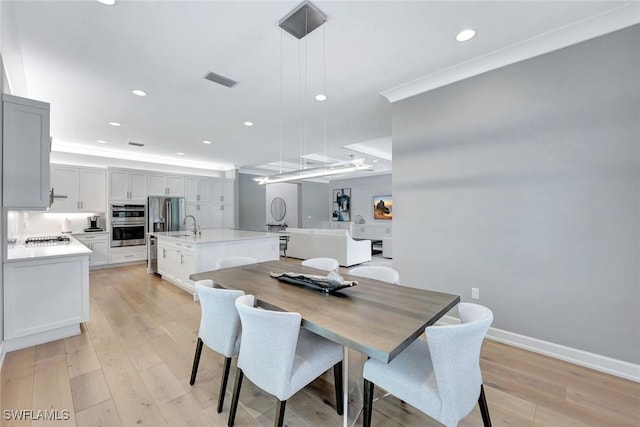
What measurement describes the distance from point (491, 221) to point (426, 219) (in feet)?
2.09

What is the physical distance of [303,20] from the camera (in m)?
2.01

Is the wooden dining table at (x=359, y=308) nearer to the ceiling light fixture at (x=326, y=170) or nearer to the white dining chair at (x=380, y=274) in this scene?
the white dining chair at (x=380, y=274)

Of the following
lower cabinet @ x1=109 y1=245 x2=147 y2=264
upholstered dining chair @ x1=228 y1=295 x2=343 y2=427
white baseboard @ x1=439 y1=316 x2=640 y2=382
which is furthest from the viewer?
lower cabinet @ x1=109 y1=245 x2=147 y2=264

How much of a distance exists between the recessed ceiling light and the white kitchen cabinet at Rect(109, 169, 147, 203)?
685cm

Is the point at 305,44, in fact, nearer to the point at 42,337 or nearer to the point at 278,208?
the point at 42,337

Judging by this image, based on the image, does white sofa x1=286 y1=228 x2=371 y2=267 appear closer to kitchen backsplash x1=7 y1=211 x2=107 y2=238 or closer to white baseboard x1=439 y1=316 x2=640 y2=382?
white baseboard x1=439 y1=316 x2=640 y2=382

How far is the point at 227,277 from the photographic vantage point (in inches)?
90.1

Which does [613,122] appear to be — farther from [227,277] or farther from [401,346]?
Answer: [227,277]

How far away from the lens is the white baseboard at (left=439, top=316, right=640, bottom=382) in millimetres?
2014

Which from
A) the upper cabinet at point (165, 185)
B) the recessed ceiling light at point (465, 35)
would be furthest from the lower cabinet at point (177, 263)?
the recessed ceiling light at point (465, 35)

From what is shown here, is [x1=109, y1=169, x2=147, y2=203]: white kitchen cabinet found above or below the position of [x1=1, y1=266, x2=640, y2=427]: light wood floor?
above

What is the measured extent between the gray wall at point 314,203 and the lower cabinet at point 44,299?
26.3 ft

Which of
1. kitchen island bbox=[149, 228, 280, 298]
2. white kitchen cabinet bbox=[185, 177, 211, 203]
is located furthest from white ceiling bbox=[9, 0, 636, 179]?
white kitchen cabinet bbox=[185, 177, 211, 203]

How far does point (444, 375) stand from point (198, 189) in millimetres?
7533
